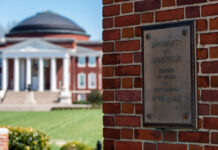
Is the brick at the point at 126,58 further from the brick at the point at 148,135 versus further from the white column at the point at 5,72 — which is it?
the white column at the point at 5,72

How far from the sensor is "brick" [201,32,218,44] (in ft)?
9.07

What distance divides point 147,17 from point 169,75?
452 mm

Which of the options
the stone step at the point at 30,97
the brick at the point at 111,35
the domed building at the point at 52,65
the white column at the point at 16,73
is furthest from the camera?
the white column at the point at 16,73

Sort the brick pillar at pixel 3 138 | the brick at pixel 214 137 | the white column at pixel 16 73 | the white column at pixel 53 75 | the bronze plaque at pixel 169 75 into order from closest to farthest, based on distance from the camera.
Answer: the brick at pixel 214 137, the bronze plaque at pixel 169 75, the brick pillar at pixel 3 138, the white column at pixel 53 75, the white column at pixel 16 73

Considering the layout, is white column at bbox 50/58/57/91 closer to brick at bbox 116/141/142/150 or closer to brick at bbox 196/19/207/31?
brick at bbox 116/141/142/150

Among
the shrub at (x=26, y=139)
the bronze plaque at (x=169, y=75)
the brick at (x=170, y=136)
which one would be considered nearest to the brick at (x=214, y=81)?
the bronze plaque at (x=169, y=75)

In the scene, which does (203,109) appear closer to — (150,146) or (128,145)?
(150,146)

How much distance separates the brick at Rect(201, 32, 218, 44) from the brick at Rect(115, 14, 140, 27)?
519 mm

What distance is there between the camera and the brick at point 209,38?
2766 mm

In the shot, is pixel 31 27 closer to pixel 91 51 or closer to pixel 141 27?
pixel 91 51

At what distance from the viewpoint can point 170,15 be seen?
115 inches

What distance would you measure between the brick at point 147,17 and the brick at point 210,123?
2.65ft

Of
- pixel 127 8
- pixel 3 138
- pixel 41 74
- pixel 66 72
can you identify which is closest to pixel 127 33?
pixel 127 8

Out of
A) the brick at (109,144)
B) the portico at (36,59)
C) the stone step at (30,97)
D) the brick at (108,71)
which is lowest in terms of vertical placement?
the stone step at (30,97)
